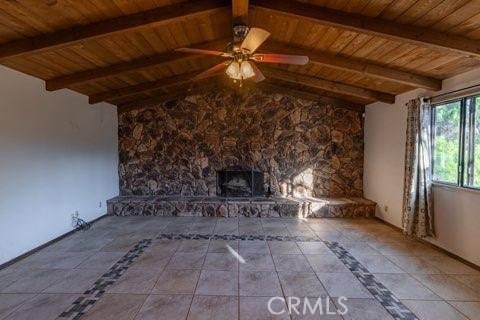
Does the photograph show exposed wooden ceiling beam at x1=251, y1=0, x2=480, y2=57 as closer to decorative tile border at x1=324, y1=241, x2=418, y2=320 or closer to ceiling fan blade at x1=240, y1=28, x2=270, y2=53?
ceiling fan blade at x1=240, y1=28, x2=270, y2=53

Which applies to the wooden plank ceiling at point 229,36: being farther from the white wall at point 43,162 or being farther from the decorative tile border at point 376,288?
the decorative tile border at point 376,288

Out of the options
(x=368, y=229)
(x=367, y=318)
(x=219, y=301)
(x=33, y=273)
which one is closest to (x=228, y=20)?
(x=219, y=301)

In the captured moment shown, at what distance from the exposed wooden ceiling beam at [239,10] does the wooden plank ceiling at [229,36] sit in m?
0.01

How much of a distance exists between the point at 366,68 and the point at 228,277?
3290 millimetres

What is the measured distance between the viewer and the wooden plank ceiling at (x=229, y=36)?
273 cm

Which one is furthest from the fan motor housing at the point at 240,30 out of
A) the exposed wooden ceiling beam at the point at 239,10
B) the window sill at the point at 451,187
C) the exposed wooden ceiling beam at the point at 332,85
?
the window sill at the point at 451,187

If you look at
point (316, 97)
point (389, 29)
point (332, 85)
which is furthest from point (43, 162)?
point (316, 97)

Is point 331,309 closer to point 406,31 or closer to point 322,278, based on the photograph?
point 322,278

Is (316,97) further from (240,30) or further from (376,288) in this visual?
(376,288)

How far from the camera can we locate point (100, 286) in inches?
120

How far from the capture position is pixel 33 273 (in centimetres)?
337

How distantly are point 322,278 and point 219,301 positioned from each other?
3.98ft

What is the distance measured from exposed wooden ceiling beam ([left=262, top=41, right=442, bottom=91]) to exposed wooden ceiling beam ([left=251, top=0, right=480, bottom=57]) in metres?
1.13

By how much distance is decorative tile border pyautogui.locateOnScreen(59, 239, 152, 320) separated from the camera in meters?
2.58
